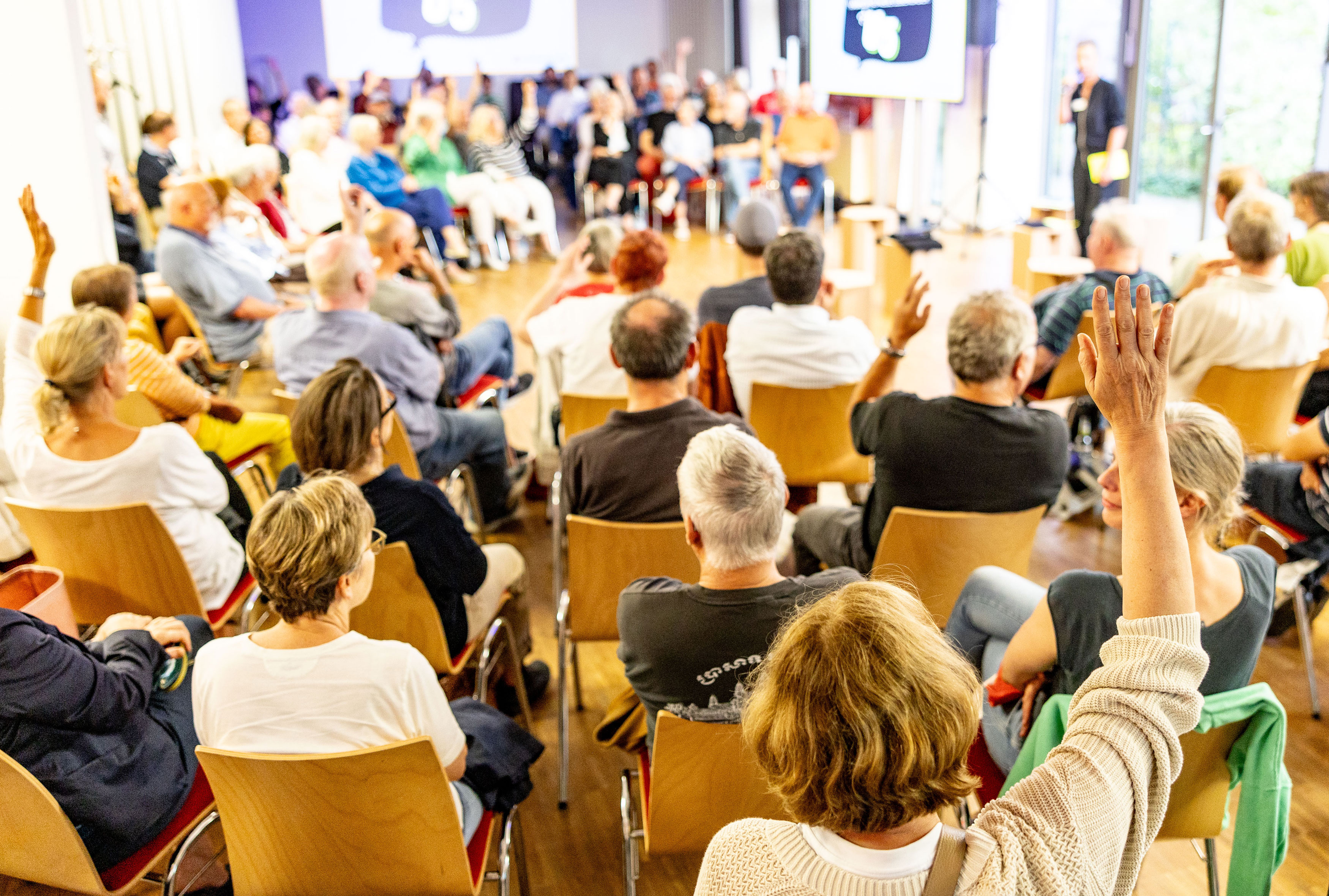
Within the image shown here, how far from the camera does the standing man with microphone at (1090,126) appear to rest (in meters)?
7.37

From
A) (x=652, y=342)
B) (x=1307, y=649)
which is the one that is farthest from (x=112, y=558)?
(x=1307, y=649)

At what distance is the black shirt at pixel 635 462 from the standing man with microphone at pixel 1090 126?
5.93 m

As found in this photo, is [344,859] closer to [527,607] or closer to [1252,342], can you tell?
[527,607]

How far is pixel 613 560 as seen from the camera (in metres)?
2.41

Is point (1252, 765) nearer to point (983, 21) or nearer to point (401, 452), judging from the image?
point (401, 452)

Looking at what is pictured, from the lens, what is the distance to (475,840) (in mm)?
1884

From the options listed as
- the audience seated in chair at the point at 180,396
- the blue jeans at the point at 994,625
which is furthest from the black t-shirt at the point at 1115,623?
the audience seated in chair at the point at 180,396

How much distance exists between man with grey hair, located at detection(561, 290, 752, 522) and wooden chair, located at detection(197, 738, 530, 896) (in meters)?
1.03

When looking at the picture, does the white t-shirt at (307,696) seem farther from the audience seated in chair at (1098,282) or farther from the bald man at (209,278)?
the bald man at (209,278)

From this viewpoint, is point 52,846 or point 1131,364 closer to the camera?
point 1131,364

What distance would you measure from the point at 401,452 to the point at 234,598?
0.69m

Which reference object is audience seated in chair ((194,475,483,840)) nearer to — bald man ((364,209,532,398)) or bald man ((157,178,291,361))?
bald man ((364,209,532,398))

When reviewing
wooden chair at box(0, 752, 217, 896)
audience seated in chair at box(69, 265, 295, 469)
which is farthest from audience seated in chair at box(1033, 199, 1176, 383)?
wooden chair at box(0, 752, 217, 896)

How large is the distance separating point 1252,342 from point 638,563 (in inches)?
92.0
